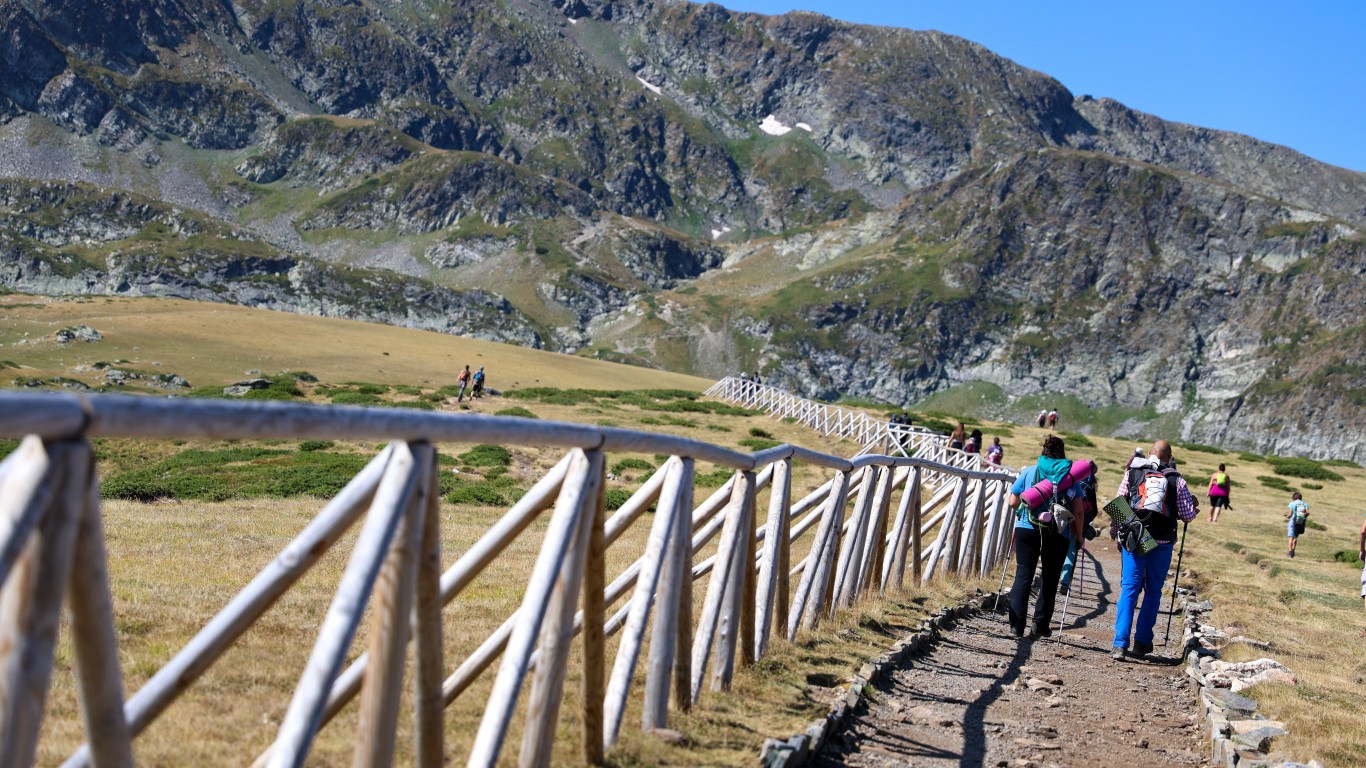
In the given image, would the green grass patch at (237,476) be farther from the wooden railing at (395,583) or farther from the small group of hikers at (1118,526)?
the wooden railing at (395,583)

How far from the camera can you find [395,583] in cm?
359

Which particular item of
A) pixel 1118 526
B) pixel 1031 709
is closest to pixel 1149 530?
pixel 1118 526

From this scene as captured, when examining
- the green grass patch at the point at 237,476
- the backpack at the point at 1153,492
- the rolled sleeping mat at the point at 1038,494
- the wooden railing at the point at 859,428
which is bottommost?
the green grass patch at the point at 237,476

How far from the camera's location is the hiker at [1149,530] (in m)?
10.8

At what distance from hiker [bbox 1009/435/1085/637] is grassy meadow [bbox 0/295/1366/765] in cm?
113

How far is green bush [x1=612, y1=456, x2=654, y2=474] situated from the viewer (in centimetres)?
2774

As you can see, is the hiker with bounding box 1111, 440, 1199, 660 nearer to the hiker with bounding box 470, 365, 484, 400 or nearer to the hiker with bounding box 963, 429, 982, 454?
the hiker with bounding box 963, 429, 982, 454

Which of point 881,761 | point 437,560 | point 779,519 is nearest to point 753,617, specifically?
point 779,519

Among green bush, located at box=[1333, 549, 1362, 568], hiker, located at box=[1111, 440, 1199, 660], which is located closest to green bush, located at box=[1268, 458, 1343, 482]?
green bush, located at box=[1333, 549, 1362, 568]

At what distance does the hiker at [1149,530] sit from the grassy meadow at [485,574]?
0.90 meters

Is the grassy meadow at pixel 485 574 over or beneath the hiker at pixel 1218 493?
beneath

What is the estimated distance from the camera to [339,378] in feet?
183

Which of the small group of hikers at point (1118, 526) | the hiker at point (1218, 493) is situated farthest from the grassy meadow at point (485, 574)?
the small group of hikers at point (1118, 526)

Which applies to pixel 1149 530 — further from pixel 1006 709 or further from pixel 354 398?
pixel 354 398
